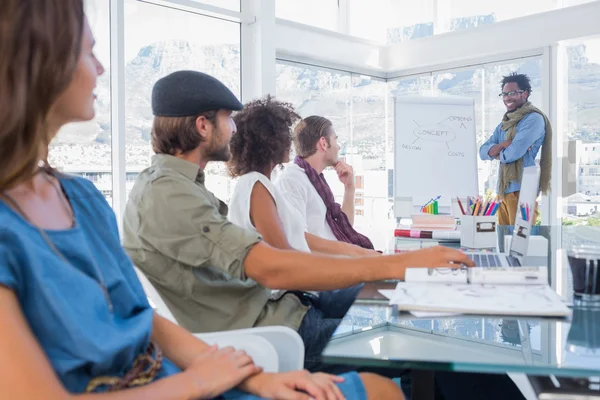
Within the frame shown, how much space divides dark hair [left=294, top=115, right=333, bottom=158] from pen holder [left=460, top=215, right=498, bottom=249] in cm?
126

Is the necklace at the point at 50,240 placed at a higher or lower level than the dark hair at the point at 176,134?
lower

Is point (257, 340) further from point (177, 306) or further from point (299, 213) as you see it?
point (299, 213)

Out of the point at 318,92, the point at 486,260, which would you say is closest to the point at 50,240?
the point at 486,260

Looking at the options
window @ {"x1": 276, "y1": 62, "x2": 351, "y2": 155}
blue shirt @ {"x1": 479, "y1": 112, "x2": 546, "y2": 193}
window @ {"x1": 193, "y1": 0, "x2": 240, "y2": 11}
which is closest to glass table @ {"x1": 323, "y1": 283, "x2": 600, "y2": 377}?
blue shirt @ {"x1": 479, "y1": 112, "x2": 546, "y2": 193}

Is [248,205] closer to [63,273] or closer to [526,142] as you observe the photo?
[63,273]

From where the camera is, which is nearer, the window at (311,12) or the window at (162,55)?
the window at (162,55)

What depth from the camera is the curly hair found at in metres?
2.39

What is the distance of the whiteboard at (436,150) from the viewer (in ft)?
13.8

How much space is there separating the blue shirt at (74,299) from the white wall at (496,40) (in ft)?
19.3

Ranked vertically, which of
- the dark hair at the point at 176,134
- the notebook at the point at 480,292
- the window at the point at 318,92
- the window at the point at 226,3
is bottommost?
the notebook at the point at 480,292

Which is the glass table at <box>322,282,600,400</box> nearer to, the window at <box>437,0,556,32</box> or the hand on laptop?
the hand on laptop

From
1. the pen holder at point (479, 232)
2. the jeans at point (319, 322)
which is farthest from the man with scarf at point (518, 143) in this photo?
the jeans at point (319, 322)

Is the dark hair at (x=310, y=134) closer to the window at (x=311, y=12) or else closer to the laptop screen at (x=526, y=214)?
the laptop screen at (x=526, y=214)

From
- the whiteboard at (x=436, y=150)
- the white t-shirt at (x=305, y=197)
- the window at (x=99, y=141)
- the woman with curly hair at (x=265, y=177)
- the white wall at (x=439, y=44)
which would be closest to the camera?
the woman with curly hair at (x=265, y=177)
